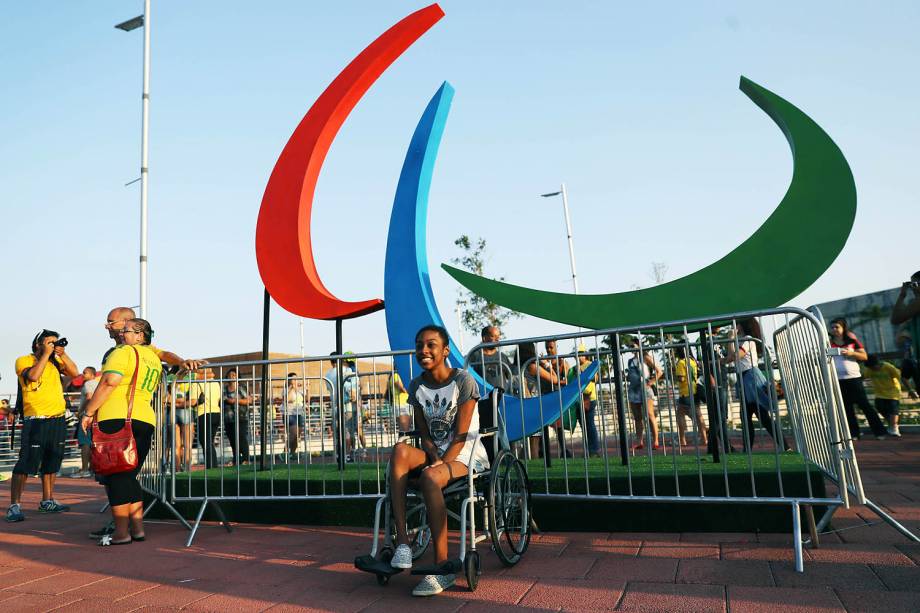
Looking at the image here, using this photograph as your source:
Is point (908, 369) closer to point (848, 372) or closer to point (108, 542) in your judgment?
point (848, 372)

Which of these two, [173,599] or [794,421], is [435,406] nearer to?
[173,599]

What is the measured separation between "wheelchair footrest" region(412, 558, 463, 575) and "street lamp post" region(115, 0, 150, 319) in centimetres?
940

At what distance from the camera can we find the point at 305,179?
7.61 metres

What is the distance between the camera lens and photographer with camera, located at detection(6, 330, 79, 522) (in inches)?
250

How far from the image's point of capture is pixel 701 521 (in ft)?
14.6

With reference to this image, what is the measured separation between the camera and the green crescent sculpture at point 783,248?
575 cm

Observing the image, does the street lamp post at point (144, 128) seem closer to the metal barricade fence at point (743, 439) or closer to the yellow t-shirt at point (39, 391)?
the yellow t-shirt at point (39, 391)

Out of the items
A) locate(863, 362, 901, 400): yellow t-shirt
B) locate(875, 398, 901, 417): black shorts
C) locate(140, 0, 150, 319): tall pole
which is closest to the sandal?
locate(140, 0, 150, 319): tall pole

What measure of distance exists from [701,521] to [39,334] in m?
6.16

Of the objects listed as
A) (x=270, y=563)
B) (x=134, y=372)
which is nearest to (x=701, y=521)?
(x=270, y=563)

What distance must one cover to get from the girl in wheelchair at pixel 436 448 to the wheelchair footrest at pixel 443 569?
3 cm

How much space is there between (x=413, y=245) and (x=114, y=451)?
336cm

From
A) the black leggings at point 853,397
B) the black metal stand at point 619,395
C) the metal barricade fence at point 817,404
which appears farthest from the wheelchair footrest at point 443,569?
the black leggings at point 853,397

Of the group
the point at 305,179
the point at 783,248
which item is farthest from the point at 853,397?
the point at 305,179
